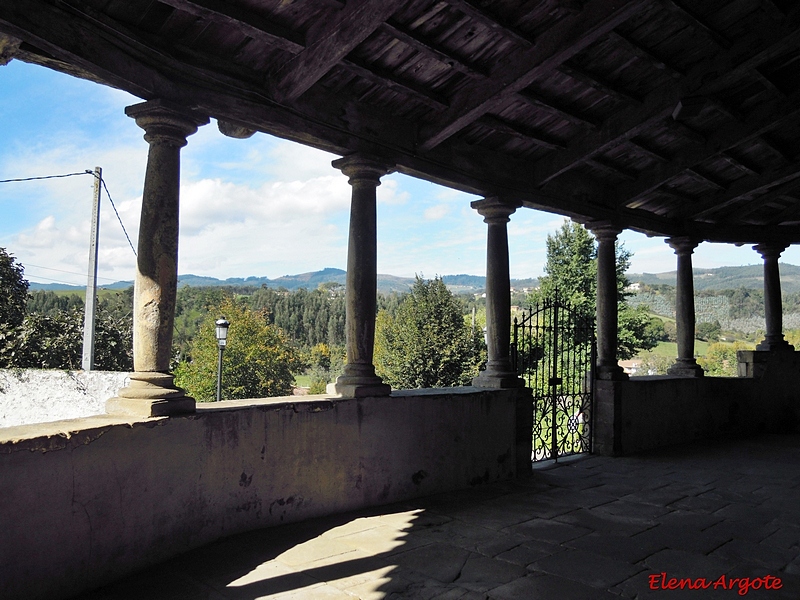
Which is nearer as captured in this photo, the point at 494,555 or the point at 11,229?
the point at 494,555

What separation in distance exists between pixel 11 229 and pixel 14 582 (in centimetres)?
17447

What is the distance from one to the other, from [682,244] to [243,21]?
26.8 feet

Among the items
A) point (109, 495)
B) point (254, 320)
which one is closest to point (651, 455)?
point (109, 495)

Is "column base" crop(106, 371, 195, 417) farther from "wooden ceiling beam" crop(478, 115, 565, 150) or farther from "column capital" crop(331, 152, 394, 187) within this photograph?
"wooden ceiling beam" crop(478, 115, 565, 150)

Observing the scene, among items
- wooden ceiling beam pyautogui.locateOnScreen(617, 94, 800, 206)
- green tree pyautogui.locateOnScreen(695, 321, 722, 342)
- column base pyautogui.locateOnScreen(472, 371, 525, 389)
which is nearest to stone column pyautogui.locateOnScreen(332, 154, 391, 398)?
column base pyautogui.locateOnScreen(472, 371, 525, 389)

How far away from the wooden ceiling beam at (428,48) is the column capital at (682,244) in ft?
19.9

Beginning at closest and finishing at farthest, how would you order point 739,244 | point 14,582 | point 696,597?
point 14,582
point 696,597
point 739,244

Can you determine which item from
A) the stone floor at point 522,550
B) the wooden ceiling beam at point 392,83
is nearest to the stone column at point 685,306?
the stone floor at point 522,550

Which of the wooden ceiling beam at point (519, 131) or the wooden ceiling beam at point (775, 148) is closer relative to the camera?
the wooden ceiling beam at point (519, 131)

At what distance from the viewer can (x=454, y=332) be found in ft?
78.3

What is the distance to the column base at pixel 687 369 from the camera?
9500 mm

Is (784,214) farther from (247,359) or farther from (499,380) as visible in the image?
(247,359)

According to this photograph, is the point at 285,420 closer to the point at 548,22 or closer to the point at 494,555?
the point at 494,555

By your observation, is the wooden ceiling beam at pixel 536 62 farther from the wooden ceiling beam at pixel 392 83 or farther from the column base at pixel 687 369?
the column base at pixel 687 369
